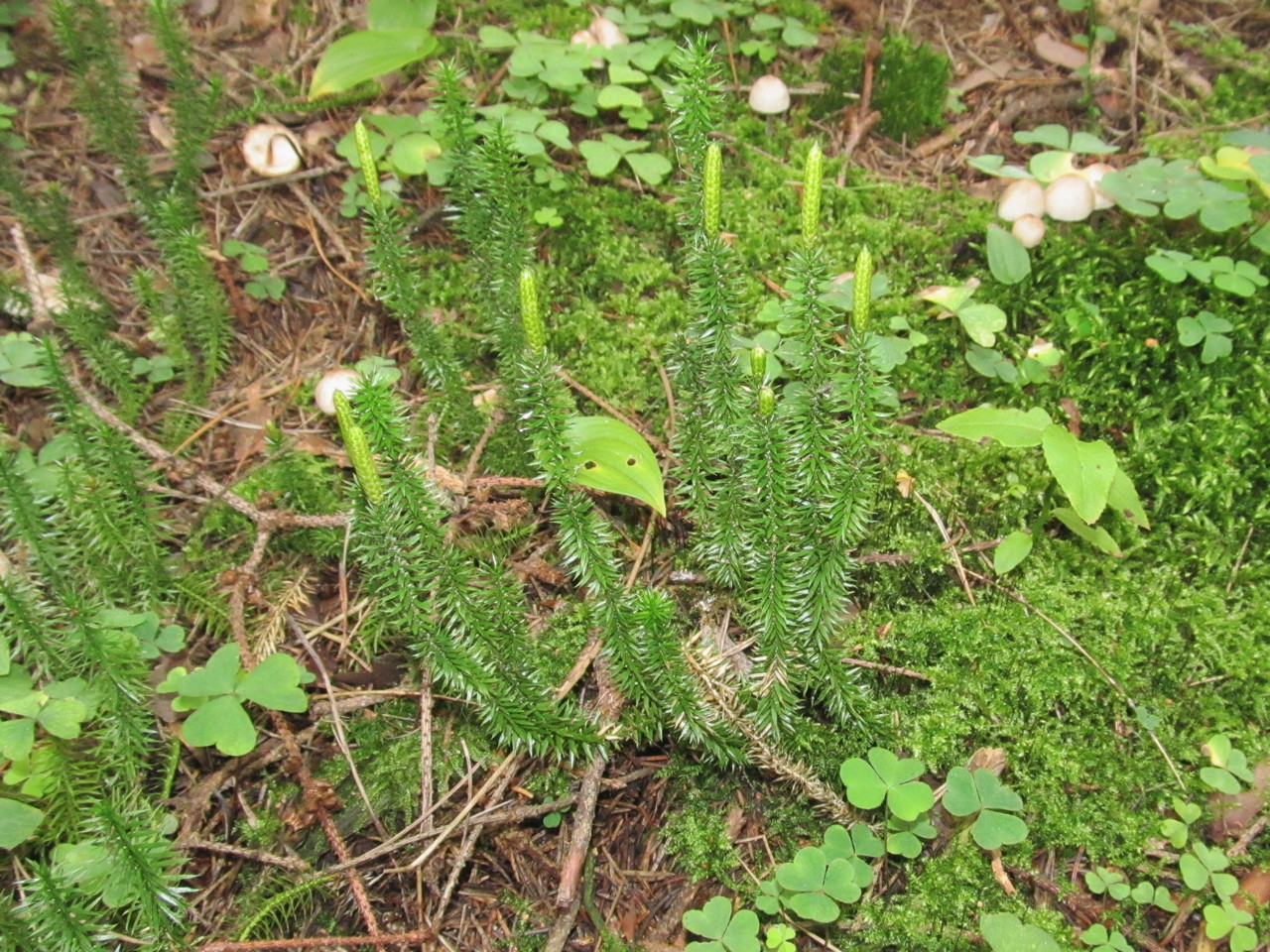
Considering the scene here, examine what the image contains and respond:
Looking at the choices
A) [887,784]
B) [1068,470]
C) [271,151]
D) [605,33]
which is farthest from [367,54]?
[887,784]

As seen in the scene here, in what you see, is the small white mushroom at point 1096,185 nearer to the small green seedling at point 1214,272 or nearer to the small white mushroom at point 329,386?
the small green seedling at point 1214,272

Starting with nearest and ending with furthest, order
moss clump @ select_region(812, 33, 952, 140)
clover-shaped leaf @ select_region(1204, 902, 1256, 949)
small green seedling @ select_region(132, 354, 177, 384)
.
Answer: clover-shaped leaf @ select_region(1204, 902, 1256, 949) < small green seedling @ select_region(132, 354, 177, 384) < moss clump @ select_region(812, 33, 952, 140)

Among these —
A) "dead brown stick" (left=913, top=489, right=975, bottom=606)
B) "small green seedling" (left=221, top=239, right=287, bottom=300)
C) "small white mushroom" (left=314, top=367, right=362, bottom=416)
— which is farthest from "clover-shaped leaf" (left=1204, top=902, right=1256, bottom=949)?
"small green seedling" (left=221, top=239, right=287, bottom=300)

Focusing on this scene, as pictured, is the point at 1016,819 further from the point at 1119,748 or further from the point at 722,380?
the point at 722,380

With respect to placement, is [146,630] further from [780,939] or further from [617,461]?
[780,939]

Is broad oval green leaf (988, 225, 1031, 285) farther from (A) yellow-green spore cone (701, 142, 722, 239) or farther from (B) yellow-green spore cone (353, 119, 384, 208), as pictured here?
(B) yellow-green spore cone (353, 119, 384, 208)
